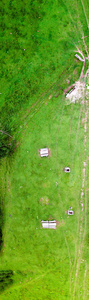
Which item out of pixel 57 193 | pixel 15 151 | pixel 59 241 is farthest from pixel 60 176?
pixel 59 241

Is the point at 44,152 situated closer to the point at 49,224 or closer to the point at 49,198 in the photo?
the point at 49,198

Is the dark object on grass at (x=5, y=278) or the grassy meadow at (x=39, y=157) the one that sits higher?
the grassy meadow at (x=39, y=157)

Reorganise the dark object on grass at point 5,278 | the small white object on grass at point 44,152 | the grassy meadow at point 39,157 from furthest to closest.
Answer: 1. the dark object on grass at point 5,278
2. the grassy meadow at point 39,157
3. the small white object on grass at point 44,152

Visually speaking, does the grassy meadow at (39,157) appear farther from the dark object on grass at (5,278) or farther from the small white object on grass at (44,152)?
the small white object on grass at (44,152)

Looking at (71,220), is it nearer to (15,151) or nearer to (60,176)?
(60,176)

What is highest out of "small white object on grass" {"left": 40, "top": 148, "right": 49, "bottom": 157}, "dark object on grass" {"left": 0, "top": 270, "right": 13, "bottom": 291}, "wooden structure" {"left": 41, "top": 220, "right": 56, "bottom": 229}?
"small white object on grass" {"left": 40, "top": 148, "right": 49, "bottom": 157}

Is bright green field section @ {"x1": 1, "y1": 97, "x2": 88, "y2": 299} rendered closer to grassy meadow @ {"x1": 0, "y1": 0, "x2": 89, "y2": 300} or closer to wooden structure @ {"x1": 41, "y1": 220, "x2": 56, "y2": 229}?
grassy meadow @ {"x1": 0, "y1": 0, "x2": 89, "y2": 300}

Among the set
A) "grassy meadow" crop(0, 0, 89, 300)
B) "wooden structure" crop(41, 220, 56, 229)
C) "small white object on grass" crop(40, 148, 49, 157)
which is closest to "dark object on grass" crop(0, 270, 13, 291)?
"grassy meadow" crop(0, 0, 89, 300)

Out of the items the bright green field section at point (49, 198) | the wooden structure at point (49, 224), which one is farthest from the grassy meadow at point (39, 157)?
the wooden structure at point (49, 224)
